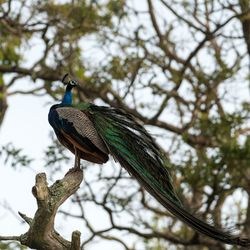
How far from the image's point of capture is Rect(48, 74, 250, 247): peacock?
5270 millimetres

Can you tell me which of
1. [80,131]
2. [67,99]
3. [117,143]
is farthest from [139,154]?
[67,99]

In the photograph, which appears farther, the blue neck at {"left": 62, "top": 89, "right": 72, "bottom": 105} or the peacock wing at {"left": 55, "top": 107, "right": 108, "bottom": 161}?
the blue neck at {"left": 62, "top": 89, "right": 72, "bottom": 105}

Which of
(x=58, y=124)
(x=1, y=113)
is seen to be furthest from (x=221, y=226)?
(x=1, y=113)

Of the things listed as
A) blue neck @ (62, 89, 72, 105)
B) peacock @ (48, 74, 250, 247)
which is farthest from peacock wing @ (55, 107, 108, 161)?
blue neck @ (62, 89, 72, 105)

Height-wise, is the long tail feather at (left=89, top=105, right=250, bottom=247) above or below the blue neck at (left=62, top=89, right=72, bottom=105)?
below

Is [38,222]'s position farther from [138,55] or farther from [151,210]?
[151,210]

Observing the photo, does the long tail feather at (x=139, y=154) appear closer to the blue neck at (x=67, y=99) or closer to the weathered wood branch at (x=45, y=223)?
the blue neck at (x=67, y=99)

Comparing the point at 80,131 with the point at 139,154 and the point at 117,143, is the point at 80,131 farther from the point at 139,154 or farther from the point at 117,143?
the point at 139,154

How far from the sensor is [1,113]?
10.9 m

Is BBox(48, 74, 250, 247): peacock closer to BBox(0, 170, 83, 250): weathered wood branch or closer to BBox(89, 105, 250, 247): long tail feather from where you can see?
BBox(89, 105, 250, 247): long tail feather

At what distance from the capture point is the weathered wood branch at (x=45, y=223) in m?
4.57

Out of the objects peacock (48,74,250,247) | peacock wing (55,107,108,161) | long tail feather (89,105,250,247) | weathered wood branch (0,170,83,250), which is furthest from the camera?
peacock wing (55,107,108,161)

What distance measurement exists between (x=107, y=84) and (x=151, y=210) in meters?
2.58

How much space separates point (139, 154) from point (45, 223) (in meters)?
1.06
